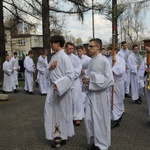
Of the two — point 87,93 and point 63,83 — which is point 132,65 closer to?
point 87,93

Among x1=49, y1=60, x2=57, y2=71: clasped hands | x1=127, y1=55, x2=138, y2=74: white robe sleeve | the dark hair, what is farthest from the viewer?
x1=127, y1=55, x2=138, y2=74: white robe sleeve

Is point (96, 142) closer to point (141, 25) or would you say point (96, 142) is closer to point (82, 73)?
point (82, 73)

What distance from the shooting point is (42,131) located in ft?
23.5

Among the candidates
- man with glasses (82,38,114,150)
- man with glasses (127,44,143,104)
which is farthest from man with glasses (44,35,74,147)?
man with glasses (127,44,143,104)

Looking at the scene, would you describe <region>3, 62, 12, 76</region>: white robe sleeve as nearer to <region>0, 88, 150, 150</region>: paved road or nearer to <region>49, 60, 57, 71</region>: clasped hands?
<region>0, 88, 150, 150</region>: paved road

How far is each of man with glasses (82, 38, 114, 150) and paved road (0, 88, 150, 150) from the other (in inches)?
20.7

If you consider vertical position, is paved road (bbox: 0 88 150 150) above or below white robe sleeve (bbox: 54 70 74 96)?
below

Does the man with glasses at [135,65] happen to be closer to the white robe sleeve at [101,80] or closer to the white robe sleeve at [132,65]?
the white robe sleeve at [132,65]

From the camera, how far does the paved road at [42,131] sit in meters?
5.98

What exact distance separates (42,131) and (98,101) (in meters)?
2.28

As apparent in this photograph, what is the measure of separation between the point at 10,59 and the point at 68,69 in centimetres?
1010

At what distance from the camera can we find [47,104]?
231 inches

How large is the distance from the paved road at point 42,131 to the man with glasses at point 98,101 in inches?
20.7

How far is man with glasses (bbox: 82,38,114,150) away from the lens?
5305 mm
